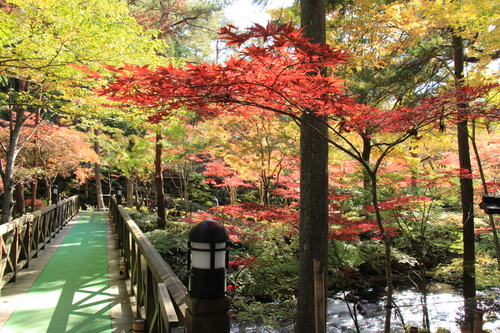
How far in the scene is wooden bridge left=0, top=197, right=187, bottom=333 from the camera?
2.59 m

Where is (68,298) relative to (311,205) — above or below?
below

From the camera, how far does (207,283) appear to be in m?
1.77

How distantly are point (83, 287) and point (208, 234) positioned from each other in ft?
12.7

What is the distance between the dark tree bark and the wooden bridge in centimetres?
161

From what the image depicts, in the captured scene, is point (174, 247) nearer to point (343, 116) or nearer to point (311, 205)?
point (311, 205)

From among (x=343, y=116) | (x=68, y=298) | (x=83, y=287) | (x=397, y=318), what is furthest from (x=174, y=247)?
(x=343, y=116)

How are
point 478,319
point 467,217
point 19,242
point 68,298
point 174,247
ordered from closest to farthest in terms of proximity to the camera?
point 478,319 → point 68,298 → point 19,242 → point 467,217 → point 174,247

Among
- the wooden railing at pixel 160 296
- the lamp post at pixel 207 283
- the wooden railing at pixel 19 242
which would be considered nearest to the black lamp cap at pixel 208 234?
the lamp post at pixel 207 283

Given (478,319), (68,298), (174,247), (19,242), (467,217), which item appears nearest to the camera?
(478,319)

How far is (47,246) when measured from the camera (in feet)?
25.4

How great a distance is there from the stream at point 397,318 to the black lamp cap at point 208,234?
14.7ft

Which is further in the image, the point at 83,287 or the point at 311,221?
the point at 83,287

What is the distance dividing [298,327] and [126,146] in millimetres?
13528

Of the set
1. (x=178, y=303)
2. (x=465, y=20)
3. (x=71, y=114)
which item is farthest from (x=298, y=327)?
(x=71, y=114)
